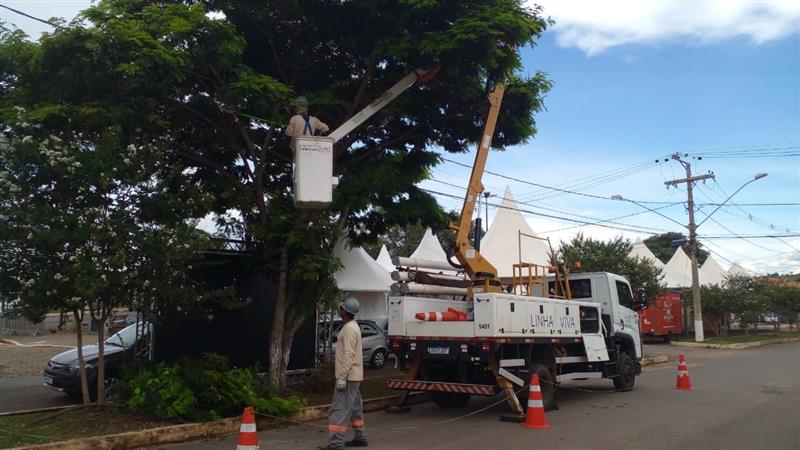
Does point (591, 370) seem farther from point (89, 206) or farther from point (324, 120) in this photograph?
point (89, 206)

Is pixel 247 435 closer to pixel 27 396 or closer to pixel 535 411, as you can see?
pixel 535 411

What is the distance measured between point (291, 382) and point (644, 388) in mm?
8202

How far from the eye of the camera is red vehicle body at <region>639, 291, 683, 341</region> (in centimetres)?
3331

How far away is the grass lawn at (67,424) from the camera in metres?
7.85

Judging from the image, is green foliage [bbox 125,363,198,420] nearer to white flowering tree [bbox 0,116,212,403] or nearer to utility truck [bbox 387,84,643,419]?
white flowering tree [bbox 0,116,212,403]

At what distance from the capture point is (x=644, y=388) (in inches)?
576

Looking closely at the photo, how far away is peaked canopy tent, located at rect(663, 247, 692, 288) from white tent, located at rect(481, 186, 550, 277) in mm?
18921

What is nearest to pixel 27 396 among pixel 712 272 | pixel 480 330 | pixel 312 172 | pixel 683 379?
pixel 312 172

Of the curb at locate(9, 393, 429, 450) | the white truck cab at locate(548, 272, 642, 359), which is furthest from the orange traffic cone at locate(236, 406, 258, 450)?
the white truck cab at locate(548, 272, 642, 359)

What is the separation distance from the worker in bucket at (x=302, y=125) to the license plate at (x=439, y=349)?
3.99 meters

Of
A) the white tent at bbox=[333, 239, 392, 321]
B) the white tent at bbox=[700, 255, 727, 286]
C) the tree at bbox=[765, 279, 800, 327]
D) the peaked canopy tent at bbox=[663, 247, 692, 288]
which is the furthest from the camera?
the white tent at bbox=[700, 255, 727, 286]

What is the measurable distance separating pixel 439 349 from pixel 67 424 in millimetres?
5614

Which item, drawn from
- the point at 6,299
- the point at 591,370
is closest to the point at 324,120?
the point at 6,299

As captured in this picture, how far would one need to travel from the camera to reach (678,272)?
45.8 meters
